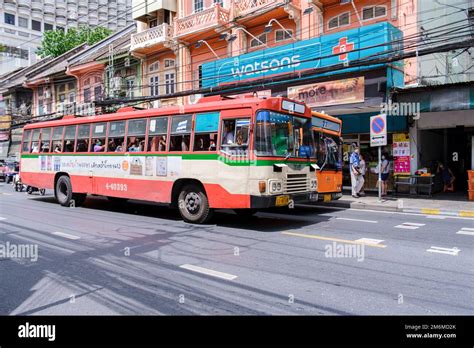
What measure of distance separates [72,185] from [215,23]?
1195cm

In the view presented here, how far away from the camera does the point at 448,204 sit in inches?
521

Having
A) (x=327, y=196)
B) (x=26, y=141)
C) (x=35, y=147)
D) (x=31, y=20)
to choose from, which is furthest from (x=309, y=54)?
(x=31, y=20)

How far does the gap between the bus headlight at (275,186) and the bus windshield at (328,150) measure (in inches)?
109

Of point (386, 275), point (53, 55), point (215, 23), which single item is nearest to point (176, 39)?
point (215, 23)

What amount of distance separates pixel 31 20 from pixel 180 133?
77249 millimetres

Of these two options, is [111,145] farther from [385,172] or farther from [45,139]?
[385,172]

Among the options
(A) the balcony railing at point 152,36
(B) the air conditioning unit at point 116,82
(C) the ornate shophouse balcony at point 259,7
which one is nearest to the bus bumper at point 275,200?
(C) the ornate shophouse balcony at point 259,7

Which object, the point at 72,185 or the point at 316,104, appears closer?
the point at 72,185

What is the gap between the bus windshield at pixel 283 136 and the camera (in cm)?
855

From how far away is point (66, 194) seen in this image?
1387cm

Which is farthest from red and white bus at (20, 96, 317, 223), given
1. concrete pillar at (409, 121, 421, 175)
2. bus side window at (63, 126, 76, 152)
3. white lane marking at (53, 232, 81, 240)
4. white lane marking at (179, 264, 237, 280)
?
concrete pillar at (409, 121, 421, 175)

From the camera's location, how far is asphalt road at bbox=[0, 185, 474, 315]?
4445 millimetres

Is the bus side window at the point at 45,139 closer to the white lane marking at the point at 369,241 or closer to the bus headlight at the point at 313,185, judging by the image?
the bus headlight at the point at 313,185
